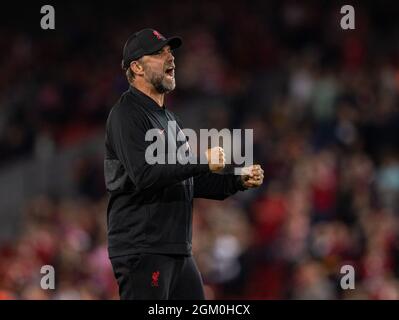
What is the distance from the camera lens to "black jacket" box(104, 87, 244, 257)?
4.85 m

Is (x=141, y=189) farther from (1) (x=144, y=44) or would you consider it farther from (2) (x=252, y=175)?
(1) (x=144, y=44)

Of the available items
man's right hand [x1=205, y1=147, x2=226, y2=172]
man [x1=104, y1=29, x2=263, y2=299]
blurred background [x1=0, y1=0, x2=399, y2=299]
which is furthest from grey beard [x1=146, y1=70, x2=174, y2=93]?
blurred background [x1=0, y1=0, x2=399, y2=299]

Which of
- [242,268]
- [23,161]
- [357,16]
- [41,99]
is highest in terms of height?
[357,16]

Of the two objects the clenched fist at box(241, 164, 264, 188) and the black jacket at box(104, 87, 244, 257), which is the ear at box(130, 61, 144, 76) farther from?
the clenched fist at box(241, 164, 264, 188)

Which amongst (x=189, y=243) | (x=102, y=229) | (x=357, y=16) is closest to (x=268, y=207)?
(x=102, y=229)

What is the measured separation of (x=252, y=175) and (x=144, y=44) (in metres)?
0.84

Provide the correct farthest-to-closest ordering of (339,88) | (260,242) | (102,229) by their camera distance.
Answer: (339,88) < (102,229) < (260,242)

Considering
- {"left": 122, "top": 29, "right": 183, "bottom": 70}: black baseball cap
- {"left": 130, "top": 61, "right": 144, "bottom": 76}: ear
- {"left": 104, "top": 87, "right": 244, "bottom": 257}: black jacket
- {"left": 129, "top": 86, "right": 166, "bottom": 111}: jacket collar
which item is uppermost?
{"left": 122, "top": 29, "right": 183, "bottom": 70}: black baseball cap

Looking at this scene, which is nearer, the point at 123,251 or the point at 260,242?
the point at 123,251

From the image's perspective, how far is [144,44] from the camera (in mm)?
5121

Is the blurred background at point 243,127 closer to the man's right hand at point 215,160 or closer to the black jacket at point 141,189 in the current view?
the black jacket at point 141,189

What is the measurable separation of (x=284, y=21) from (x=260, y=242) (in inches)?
168

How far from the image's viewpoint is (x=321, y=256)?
9438mm

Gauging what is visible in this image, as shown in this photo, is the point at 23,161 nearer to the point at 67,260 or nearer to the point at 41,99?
the point at 41,99
